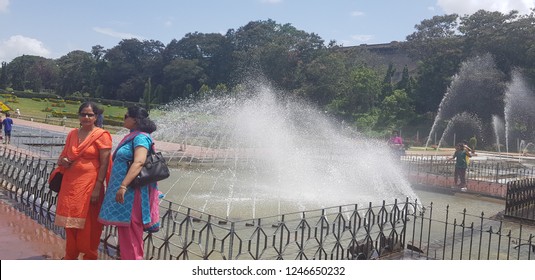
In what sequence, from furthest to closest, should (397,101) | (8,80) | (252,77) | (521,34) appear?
1. (8,80)
2. (252,77)
3. (397,101)
4. (521,34)

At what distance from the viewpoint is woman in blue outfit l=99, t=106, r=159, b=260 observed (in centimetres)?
402

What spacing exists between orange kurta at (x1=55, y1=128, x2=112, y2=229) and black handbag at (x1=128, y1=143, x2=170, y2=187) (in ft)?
1.50

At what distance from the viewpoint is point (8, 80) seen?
71625mm

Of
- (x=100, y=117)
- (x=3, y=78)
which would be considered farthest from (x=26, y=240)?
(x=3, y=78)

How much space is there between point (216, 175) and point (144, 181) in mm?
10491

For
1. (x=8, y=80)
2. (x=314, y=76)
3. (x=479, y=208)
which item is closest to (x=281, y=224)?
(x=479, y=208)

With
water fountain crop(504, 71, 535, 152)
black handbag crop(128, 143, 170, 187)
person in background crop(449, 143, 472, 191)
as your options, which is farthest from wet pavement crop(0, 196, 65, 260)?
water fountain crop(504, 71, 535, 152)

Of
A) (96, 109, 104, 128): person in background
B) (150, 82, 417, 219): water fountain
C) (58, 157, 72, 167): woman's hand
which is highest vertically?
(96, 109, 104, 128): person in background

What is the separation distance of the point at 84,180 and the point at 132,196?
539 mm

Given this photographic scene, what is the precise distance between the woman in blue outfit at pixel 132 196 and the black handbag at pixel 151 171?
0.14ft

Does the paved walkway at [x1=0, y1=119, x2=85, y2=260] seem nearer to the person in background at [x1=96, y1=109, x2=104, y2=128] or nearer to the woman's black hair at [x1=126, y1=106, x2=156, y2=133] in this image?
the person in background at [x1=96, y1=109, x2=104, y2=128]

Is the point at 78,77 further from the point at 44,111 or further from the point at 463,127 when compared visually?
the point at 463,127

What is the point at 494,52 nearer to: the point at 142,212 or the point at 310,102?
the point at 310,102

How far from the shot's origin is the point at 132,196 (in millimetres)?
4059
